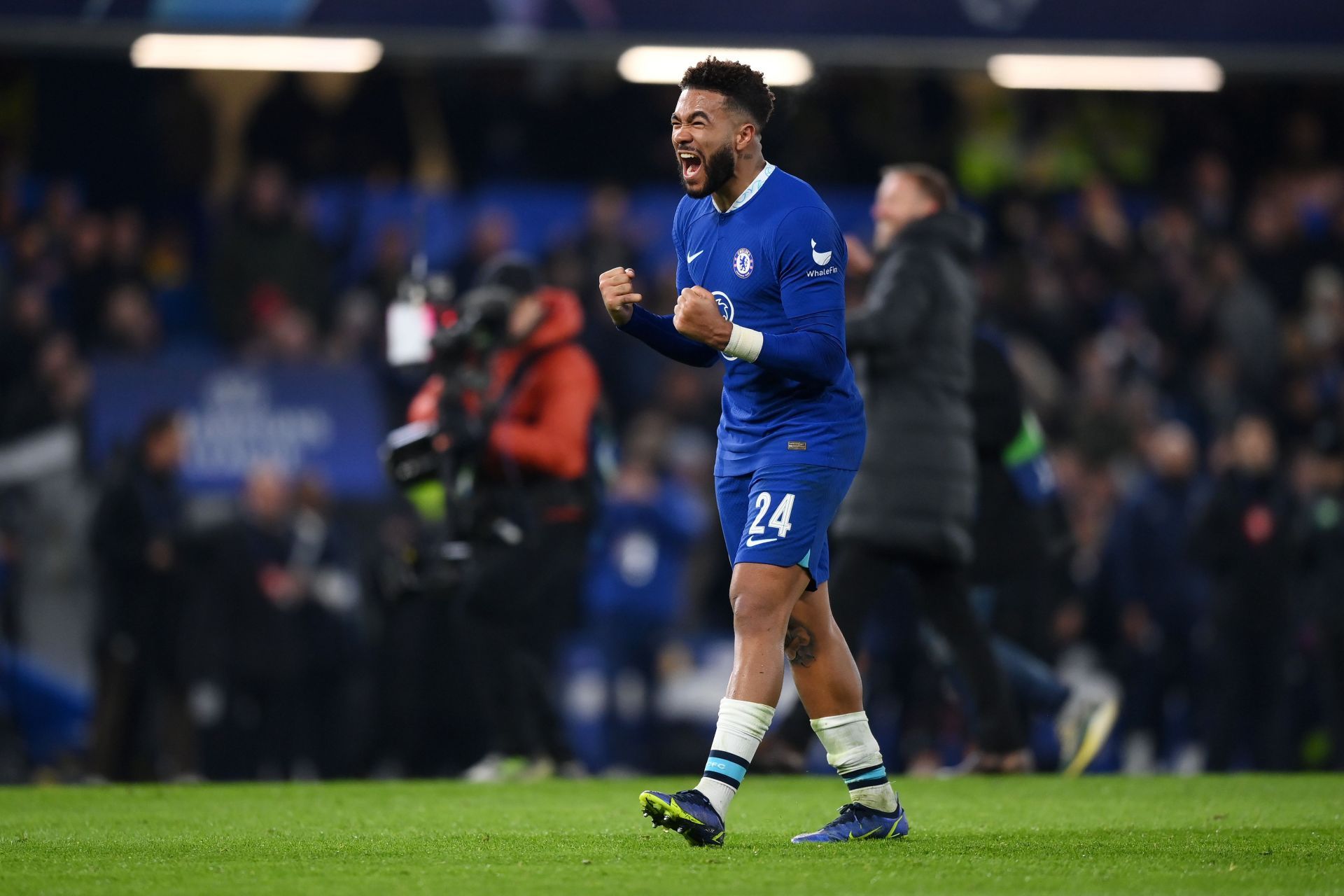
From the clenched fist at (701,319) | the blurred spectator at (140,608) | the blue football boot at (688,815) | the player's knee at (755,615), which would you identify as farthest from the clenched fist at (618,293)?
the blurred spectator at (140,608)

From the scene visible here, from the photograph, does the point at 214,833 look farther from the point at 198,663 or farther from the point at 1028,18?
the point at 1028,18

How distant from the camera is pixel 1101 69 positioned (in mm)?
13516

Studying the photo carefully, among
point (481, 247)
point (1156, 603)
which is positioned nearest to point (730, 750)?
point (1156, 603)

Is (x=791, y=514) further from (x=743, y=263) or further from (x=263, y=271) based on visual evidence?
(x=263, y=271)

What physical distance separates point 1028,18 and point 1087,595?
12.2ft

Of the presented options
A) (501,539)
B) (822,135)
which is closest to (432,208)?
(822,135)

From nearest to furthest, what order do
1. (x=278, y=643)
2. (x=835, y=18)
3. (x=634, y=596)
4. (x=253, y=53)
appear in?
(x=278, y=643)
(x=634, y=596)
(x=835, y=18)
(x=253, y=53)

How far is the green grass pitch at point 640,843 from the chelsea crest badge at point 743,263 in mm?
1545

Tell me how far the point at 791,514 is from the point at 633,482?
733cm

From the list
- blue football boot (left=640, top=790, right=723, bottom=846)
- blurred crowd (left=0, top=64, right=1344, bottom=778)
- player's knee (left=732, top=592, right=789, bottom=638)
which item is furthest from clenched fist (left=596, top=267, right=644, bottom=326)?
blurred crowd (left=0, top=64, right=1344, bottom=778)

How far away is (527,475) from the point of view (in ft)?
29.2

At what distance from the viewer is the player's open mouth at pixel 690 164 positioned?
5281 mm

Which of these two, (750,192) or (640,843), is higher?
(750,192)

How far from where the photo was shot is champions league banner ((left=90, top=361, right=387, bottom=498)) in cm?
1323
